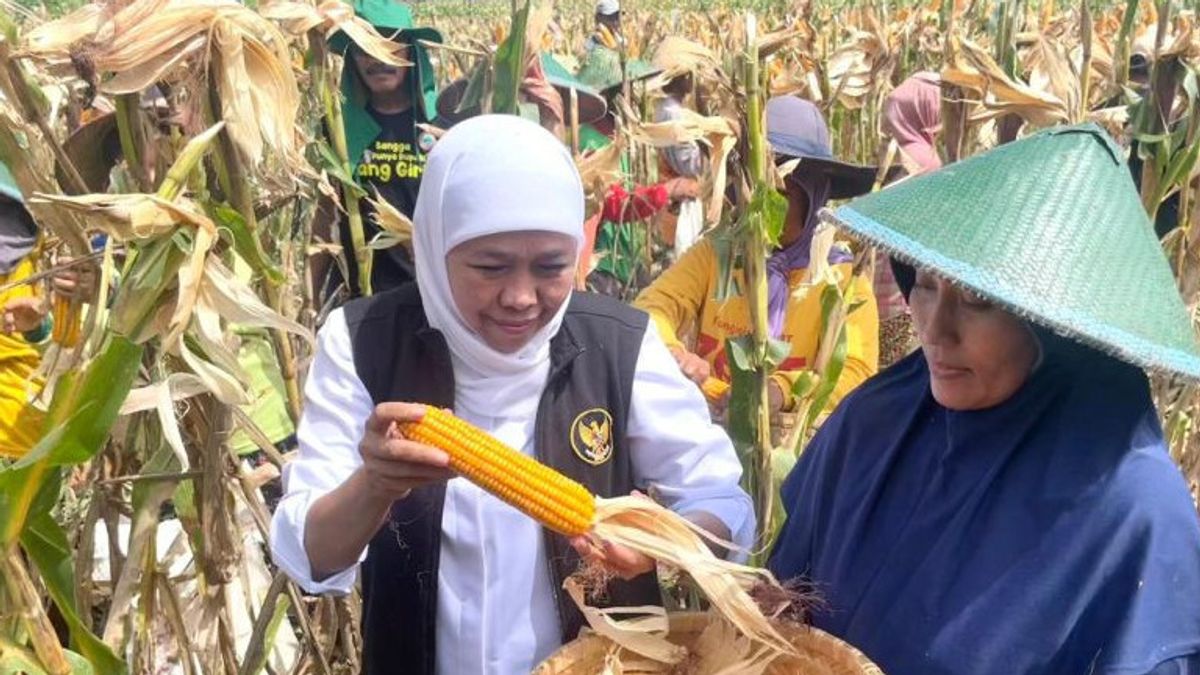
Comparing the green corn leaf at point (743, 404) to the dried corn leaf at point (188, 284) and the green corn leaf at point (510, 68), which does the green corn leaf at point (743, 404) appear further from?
the dried corn leaf at point (188, 284)

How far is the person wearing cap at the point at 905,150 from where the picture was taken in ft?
10.00

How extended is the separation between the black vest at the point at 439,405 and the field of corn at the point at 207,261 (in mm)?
186

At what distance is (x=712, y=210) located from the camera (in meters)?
2.03

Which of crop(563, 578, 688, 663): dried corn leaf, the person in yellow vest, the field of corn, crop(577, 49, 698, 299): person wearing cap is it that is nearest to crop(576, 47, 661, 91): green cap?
crop(577, 49, 698, 299): person wearing cap

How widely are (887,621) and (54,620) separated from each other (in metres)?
1.74

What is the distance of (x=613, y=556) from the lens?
134cm

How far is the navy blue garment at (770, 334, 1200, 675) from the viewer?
1.17m

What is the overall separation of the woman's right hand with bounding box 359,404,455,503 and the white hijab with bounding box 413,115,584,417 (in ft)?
0.74

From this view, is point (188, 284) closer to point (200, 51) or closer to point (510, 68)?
point (200, 51)

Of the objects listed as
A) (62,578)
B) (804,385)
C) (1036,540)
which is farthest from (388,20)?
(1036,540)

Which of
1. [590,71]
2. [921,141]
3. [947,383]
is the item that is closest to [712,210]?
[947,383]

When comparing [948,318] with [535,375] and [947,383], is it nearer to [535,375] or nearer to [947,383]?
[947,383]

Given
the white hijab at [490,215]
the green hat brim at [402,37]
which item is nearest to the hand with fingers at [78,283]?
the white hijab at [490,215]

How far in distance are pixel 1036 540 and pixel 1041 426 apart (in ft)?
0.42
